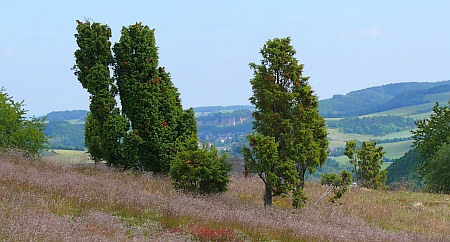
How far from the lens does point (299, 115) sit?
47.0ft

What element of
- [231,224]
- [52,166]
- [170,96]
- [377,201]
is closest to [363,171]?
[377,201]

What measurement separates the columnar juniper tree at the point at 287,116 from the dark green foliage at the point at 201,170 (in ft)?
3.75

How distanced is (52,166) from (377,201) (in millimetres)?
13391

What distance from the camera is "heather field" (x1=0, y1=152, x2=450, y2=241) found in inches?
325

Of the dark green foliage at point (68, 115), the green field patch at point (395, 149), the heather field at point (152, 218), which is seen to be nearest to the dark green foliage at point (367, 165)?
the heather field at point (152, 218)

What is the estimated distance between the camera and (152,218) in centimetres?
1033

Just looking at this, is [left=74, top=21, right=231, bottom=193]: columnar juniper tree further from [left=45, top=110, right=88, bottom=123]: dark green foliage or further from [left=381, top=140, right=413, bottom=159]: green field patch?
[left=45, top=110, right=88, bottom=123]: dark green foliage

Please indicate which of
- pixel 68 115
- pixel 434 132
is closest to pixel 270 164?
pixel 434 132

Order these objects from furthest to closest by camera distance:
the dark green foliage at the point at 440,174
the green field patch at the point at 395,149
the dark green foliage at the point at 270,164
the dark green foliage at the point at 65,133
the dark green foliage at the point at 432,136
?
the green field patch at the point at 395,149 → the dark green foliage at the point at 65,133 → the dark green foliage at the point at 432,136 → the dark green foliage at the point at 440,174 → the dark green foliage at the point at 270,164

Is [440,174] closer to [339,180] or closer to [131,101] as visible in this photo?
[339,180]

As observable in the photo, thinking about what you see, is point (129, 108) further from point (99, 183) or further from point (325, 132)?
point (325, 132)

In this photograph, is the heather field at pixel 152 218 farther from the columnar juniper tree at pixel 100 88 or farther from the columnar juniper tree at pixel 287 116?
the columnar juniper tree at pixel 100 88

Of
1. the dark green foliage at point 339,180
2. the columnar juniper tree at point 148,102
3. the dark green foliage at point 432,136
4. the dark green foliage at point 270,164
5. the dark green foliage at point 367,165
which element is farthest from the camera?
the dark green foliage at point 432,136

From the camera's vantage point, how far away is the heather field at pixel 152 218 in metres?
8.26
